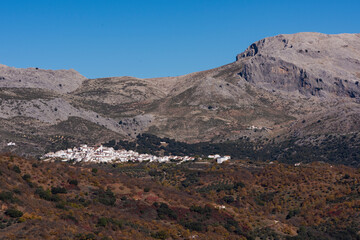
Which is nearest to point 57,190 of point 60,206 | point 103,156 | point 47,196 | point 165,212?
point 47,196

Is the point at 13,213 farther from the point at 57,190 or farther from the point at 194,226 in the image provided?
the point at 194,226

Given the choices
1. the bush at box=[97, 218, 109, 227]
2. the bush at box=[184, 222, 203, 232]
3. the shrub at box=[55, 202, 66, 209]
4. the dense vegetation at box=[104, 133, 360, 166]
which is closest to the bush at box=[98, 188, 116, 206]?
the shrub at box=[55, 202, 66, 209]

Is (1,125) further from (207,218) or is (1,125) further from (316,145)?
(207,218)

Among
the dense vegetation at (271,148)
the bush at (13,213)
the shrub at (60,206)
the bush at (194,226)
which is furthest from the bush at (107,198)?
the dense vegetation at (271,148)

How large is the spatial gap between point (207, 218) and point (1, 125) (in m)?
112

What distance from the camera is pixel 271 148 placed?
172 meters

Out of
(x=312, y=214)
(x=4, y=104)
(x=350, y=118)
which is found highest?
(x=4, y=104)

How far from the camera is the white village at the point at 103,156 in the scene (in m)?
135

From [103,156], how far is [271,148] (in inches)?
2197

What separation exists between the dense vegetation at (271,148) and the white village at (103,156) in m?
11.5

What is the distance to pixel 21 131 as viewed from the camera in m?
164

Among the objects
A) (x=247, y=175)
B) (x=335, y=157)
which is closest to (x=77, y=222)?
(x=247, y=175)

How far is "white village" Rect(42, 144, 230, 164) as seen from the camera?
13500cm

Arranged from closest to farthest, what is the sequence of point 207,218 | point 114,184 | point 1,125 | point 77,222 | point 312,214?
point 77,222 < point 207,218 < point 114,184 < point 312,214 < point 1,125
